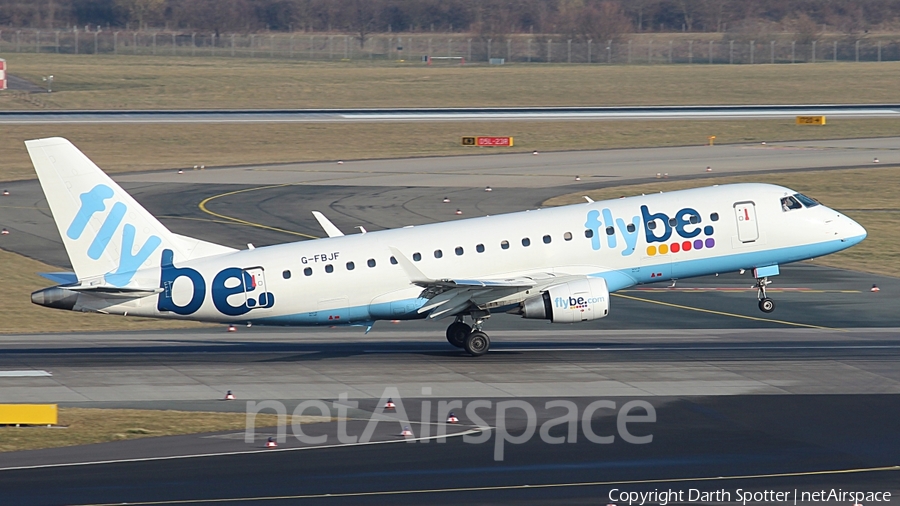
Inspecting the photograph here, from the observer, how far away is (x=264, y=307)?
36406 millimetres

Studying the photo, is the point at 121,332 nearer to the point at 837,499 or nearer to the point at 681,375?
the point at 681,375

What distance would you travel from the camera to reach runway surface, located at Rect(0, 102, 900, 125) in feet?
356

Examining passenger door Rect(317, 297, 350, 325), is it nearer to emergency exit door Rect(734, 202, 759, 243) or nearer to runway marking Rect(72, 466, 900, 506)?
emergency exit door Rect(734, 202, 759, 243)

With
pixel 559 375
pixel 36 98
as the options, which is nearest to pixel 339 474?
pixel 559 375

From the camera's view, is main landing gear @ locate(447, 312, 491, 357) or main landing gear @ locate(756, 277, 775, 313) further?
main landing gear @ locate(756, 277, 775, 313)

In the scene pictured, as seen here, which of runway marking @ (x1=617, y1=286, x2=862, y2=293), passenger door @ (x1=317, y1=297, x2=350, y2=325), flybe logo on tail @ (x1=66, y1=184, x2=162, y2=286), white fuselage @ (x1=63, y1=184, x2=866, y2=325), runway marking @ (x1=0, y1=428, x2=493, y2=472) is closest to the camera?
runway marking @ (x1=0, y1=428, x2=493, y2=472)

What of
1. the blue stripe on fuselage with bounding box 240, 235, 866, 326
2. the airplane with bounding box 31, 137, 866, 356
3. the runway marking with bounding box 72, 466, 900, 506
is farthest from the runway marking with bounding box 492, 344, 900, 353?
the runway marking with bounding box 72, 466, 900, 506

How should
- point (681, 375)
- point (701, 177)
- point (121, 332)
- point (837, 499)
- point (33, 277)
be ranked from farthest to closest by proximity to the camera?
1. point (701, 177)
2. point (33, 277)
3. point (121, 332)
4. point (681, 375)
5. point (837, 499)

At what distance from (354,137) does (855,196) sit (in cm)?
4357

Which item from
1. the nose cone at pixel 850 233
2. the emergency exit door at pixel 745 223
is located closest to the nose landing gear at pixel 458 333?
the emergency exit door at pixel 745 223

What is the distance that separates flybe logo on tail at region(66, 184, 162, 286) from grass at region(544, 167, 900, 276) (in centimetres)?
3346

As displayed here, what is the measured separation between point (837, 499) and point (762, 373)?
489 inches

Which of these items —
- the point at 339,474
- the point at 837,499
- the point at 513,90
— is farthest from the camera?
the point at 513,90

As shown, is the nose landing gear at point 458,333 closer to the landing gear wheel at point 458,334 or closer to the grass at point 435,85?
the landing gear wheel at point 458,334
